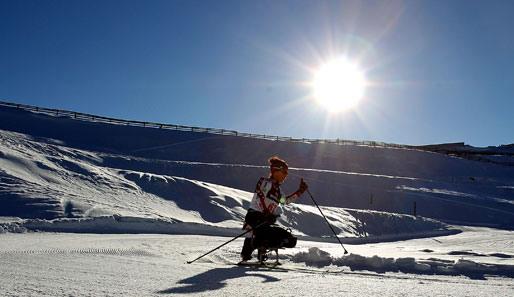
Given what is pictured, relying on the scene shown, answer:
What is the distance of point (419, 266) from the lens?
19.1ft

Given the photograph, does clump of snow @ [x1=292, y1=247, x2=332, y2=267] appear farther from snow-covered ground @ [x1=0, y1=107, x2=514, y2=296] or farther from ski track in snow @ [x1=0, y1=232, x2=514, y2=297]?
ski track in snow @ [x1=0, y1=232, x2=514, y2=297]

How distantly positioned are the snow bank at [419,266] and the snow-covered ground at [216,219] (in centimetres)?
2

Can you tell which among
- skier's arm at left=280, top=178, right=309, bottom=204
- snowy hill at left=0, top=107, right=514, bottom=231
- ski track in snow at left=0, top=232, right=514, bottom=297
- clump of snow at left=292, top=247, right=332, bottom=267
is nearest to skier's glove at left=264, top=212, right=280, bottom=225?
skier's arm at left=280, top=178, right=309, bottom=204

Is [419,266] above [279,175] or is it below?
below

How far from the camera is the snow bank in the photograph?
570cm

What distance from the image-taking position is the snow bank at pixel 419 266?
570 cm

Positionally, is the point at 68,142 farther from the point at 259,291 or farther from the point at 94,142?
the point at 259,291

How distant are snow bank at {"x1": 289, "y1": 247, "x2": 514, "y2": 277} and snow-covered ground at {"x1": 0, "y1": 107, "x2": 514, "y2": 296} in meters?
0.02

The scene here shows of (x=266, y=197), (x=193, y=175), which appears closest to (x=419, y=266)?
(x=266, y=197)

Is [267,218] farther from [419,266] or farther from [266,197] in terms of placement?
[419,266]

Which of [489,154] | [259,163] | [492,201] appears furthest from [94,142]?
[489,154]

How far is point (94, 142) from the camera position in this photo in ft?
106

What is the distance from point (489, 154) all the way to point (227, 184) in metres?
50.9

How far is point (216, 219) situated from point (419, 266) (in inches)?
343
